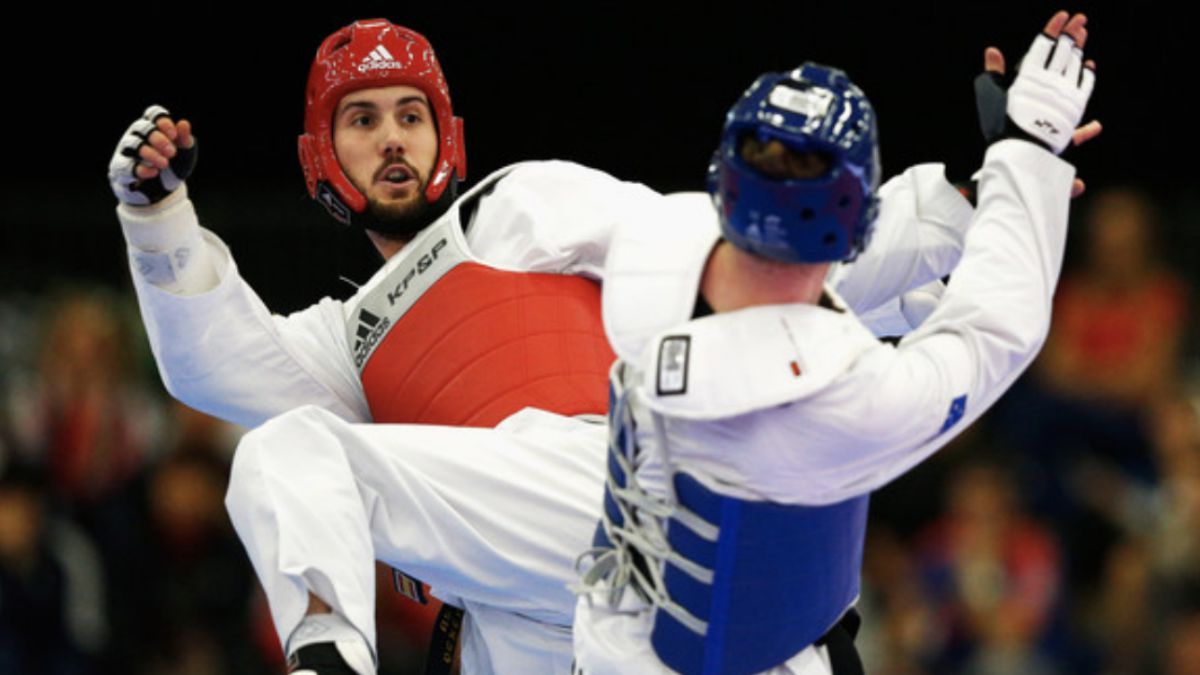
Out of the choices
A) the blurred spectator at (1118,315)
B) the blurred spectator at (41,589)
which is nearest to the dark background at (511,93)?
the blurred spectator at (1118,315)

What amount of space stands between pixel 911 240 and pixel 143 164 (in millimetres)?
1838

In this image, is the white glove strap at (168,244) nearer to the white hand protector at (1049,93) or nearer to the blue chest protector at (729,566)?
the blue chest protector at (729,566)

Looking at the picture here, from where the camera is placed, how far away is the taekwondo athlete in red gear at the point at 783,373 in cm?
391

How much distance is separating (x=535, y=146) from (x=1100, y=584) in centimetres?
355

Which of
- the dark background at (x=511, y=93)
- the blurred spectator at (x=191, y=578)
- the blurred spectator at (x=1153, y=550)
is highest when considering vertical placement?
the dark background at (x=511, y=93)

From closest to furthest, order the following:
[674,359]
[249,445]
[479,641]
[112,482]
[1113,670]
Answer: [674,359] < [249,445] < [479,641] < [1113,670] < [112,482]

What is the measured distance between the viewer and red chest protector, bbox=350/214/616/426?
202 inches

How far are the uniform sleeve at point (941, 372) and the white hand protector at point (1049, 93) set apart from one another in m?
0.05

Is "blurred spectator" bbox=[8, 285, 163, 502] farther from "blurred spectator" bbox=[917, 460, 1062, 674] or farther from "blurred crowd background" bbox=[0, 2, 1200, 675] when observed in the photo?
"blurred spectator" bbox=[917, 460, 1062, 674]

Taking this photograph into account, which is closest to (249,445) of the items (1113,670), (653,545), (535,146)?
(653,545)

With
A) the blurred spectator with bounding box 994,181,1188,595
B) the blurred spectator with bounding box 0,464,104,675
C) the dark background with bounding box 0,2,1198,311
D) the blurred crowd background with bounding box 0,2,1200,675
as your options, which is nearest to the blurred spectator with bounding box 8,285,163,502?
the blurred crowd background with bounding box 0,2,1200,675

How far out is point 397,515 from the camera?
465 centimetres

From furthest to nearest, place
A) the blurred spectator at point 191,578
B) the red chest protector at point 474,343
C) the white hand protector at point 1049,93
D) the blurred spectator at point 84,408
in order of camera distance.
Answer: the blurred spectator at point 84,408, the blurred spectator at point 191,578, the red chest protector at point 474,343, the white hand protector at point 1049,93

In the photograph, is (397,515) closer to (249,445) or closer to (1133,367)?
(249,445)
